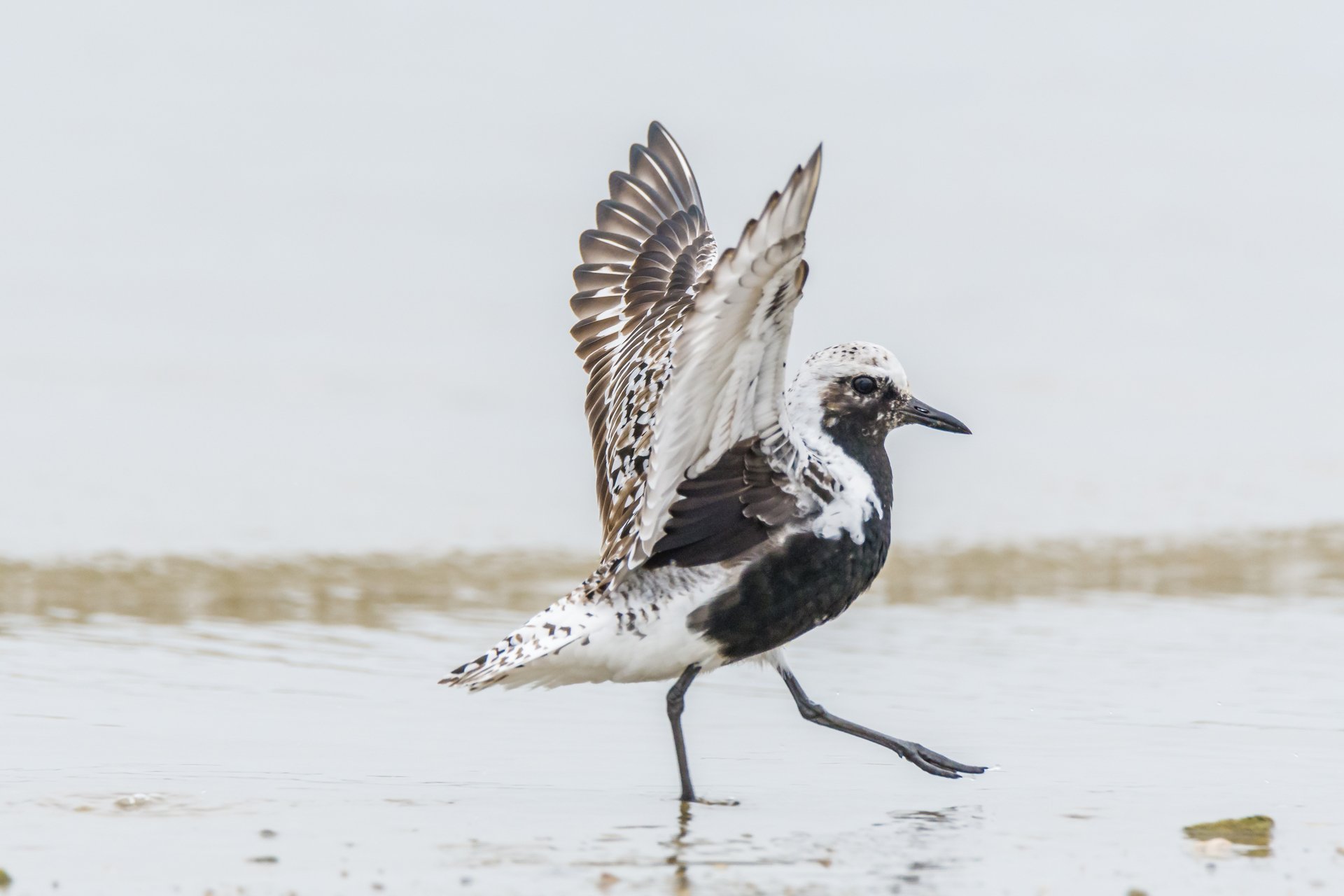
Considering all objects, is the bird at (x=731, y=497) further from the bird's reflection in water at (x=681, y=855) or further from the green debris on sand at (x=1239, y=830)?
the green debris on sand at (x=1239, y=830)

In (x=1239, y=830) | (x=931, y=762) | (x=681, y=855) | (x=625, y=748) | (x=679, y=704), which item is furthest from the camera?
(x=625, y=748)

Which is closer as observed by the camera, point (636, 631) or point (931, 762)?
point (636, 631)

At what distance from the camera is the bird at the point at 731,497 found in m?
5.40

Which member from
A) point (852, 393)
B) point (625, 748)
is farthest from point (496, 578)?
point (852, 393)

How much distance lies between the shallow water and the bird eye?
4.39ft

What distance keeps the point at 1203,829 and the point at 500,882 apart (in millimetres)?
2107

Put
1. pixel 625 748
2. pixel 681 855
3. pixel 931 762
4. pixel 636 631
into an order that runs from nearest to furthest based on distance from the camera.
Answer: pixel 681 855, pixel 636 631, pixel 931 762, pixel 625 748

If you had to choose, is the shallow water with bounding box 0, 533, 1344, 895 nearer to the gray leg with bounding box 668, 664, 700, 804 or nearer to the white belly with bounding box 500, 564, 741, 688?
the gray leg with bounding box 668, 664, 700, 804

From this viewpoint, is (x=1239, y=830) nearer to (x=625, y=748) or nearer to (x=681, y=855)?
(x=681, y=855)

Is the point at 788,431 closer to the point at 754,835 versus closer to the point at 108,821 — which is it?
the point at 754,835

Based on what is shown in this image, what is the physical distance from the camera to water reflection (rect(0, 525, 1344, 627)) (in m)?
9.83

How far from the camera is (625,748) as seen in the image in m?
6.94

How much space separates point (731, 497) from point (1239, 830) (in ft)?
6.00

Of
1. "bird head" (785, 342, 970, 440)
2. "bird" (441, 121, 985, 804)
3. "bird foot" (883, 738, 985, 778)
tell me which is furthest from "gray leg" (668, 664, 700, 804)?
"bird head" (785, 342, 970, 440)
